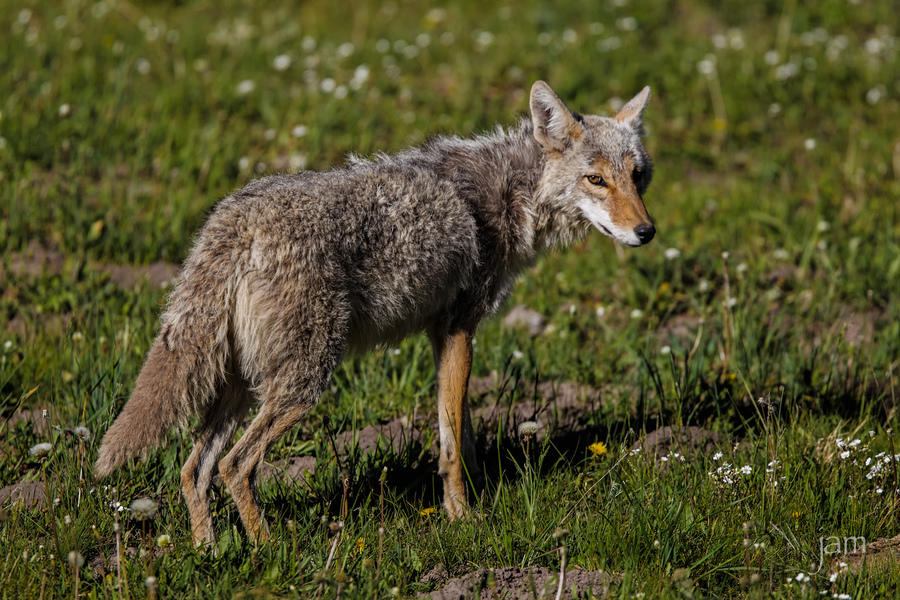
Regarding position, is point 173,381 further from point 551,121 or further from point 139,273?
point 139,273

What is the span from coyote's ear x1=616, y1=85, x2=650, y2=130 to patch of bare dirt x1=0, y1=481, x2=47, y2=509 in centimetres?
407

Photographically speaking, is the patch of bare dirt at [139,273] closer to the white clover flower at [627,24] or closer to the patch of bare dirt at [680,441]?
the patch of bare dirt at [680,441]

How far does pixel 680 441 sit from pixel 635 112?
218 cm

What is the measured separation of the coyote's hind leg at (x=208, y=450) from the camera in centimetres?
457

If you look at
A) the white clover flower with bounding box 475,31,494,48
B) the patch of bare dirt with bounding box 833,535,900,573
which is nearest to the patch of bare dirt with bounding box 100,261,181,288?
the patch of bare dirt with bounding box 833,535,900,573

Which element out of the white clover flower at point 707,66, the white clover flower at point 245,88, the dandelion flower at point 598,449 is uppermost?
the white clover flower at point 707,66

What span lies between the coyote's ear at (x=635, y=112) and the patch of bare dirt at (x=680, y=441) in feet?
6.46

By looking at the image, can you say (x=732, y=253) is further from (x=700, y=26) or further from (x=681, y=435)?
(x=700, y=26)

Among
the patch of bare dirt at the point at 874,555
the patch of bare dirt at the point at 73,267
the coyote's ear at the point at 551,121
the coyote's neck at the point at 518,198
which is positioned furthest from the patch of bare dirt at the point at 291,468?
the patch of bare dirt at the point at 874,555

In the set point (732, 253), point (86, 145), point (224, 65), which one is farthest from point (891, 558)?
point (224, 65)

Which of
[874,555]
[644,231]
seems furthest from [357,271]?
[874,555]

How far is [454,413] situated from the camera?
17.5ft

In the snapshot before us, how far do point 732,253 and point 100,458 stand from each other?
18.8ft

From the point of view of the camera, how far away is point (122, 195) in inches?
316
